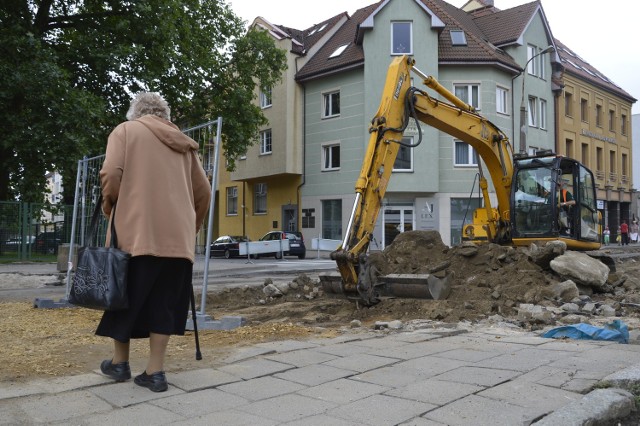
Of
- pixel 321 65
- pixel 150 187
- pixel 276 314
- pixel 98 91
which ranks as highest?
pixel 321 65

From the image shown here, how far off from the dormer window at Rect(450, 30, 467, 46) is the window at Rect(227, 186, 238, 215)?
16.1 m

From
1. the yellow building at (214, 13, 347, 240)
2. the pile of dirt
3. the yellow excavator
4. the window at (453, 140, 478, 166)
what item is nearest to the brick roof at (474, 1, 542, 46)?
the window at (453, 140, 478, 166)

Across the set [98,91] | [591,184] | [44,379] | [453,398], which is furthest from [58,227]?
[453,398]

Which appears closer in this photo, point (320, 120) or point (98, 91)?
point (98, 91)

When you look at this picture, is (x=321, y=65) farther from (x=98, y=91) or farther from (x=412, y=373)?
(x=412, y=373)

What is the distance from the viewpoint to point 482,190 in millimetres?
13234

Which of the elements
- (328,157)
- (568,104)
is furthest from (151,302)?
(568,104)

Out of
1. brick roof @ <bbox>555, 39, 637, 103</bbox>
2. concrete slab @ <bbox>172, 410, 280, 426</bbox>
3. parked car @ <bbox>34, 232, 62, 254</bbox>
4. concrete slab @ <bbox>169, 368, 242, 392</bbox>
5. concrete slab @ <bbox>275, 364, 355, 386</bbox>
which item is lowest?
concrete slab @ <bbox>275, 364, 355, 386</bbox>

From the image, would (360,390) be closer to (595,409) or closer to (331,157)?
(595,409)

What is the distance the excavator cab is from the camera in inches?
472

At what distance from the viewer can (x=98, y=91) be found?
21750 millimetres

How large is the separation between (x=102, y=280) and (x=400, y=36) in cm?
2788

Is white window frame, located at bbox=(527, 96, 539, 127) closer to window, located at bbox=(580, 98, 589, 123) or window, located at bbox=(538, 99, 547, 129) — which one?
window, located at bbox=(538, 99, 547, 129)

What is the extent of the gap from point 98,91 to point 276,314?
1640cm
